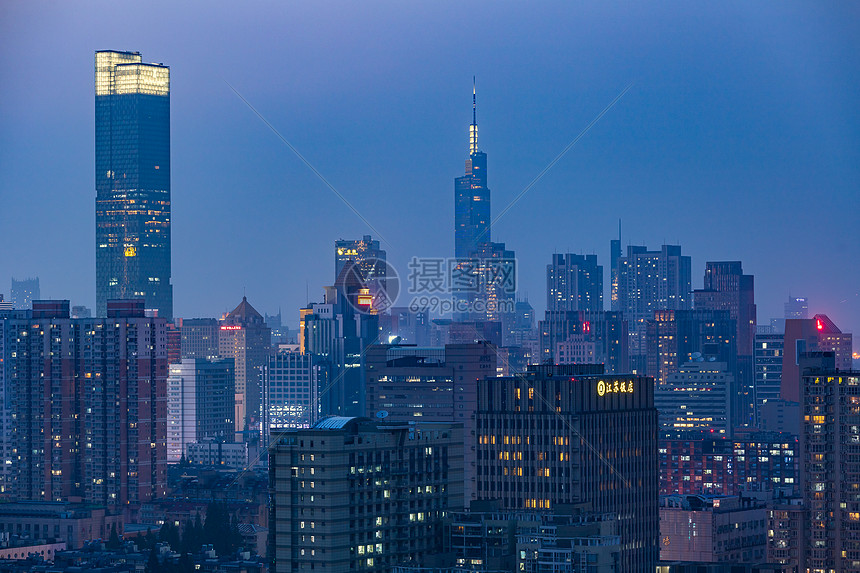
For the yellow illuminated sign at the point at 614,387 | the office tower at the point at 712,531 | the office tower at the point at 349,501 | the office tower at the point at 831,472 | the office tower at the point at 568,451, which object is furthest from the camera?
the office tower at the point at 712,531

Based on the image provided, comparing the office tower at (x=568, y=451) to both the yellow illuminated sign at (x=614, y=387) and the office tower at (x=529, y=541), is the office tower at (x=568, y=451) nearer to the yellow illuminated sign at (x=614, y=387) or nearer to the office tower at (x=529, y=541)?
the yellow illuminated sign at (x=614, y=387)

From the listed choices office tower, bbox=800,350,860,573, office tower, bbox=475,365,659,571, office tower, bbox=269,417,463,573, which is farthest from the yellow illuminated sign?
office tower, bbox=269,417,463,573

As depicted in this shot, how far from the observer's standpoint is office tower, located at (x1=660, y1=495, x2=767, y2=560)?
6521 inches

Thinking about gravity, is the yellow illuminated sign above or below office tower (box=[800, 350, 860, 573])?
above

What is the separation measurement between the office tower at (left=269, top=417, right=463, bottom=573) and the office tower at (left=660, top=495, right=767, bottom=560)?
5424cm

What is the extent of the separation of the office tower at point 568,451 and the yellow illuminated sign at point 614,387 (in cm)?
8

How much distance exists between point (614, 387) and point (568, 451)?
29.9 feet

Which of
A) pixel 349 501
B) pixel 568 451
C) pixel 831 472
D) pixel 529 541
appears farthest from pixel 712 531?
pixel 349 501

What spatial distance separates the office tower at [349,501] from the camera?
107938mm

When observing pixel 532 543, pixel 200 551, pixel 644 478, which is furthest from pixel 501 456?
pixel 200 551

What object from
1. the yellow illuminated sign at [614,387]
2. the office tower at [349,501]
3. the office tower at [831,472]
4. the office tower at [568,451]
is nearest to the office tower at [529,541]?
the office tower at [349,501]

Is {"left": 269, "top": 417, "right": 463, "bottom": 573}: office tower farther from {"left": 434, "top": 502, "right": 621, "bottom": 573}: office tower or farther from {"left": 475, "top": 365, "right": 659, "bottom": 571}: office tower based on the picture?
{"left": 475, "top": 365, "right": 659, "bottom": 571}: office tower

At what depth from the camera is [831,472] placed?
161125 millimetres

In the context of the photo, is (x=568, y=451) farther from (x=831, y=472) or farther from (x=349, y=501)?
(x=831, y=472)
